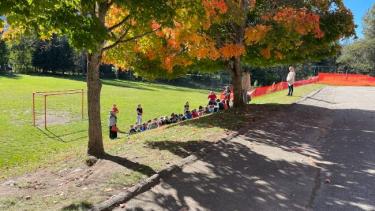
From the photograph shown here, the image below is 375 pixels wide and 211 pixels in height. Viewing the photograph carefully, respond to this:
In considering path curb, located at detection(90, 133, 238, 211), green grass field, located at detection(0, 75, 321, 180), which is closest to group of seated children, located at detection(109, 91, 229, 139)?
green grass field, located at detection(0, 75, 321, 180)

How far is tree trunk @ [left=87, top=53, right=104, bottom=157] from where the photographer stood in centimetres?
985

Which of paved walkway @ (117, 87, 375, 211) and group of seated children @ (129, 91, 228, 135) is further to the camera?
group of seated children @ (129, 91, 228, 135)

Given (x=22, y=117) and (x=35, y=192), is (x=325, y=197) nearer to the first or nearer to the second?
(x=35, y=192)

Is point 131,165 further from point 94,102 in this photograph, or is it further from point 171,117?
point 171,117

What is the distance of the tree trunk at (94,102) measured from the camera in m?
9.85

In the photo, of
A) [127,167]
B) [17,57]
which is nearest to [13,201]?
[127,167]

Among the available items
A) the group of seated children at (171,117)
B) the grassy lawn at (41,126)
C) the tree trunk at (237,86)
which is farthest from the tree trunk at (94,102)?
the group of seated children at (171,117)

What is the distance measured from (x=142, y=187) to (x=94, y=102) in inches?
123

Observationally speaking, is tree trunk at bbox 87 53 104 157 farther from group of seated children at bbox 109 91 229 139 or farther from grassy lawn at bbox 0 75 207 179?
group of seated children at bbox 109 91 229 139

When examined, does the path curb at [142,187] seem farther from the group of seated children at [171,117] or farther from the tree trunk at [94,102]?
the group of seated children at [171,117]

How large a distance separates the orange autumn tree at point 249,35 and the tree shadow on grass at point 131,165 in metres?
3.50

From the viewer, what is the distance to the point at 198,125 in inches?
555

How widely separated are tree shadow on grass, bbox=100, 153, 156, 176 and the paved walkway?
0.52m

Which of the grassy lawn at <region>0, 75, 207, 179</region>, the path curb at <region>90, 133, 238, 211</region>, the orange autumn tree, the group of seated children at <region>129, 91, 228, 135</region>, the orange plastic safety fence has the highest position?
the orange autumn tree
